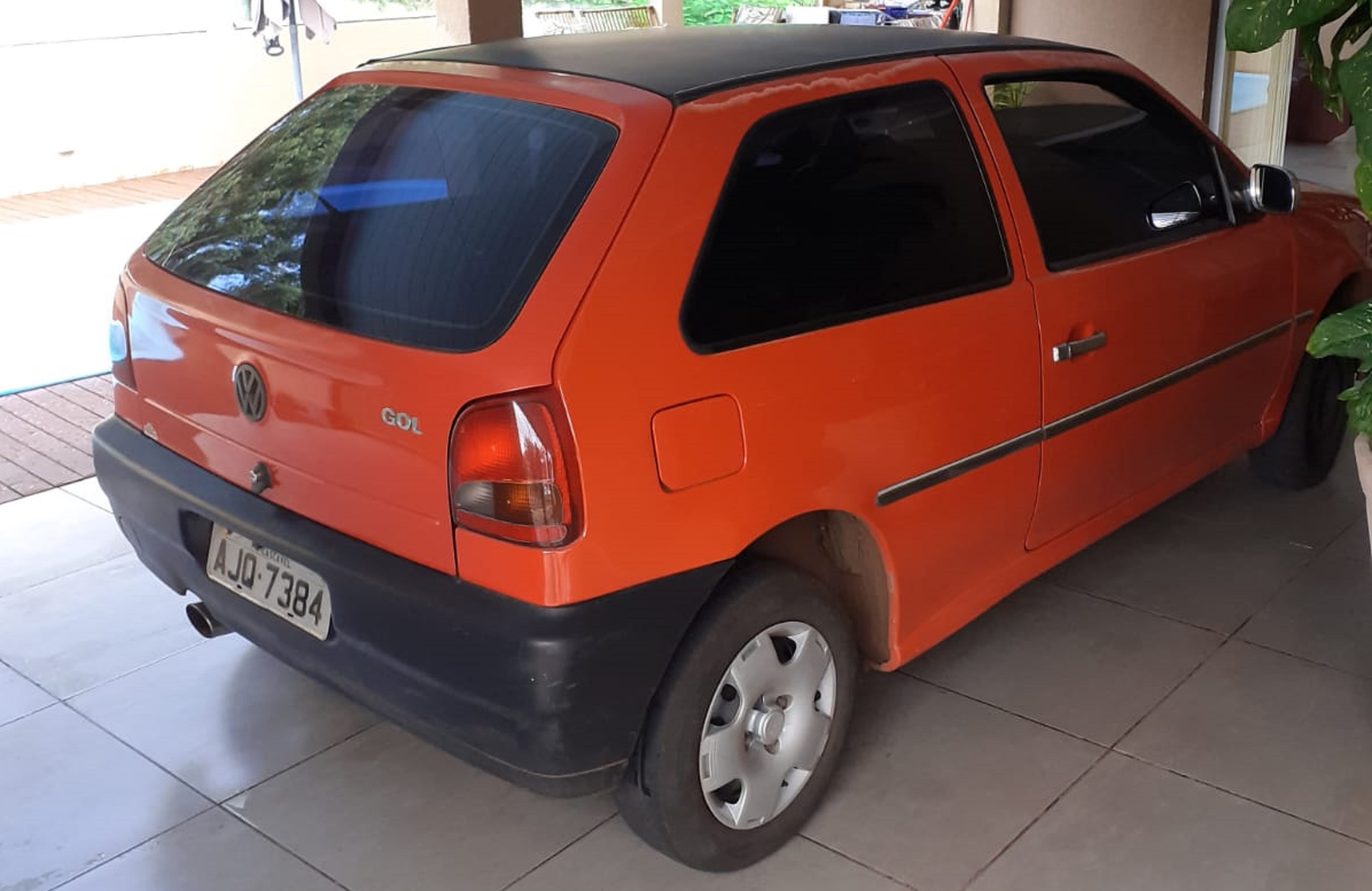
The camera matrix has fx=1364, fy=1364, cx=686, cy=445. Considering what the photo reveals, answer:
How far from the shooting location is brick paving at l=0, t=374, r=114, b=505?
4703 millimetres

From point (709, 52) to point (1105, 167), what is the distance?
1081mm

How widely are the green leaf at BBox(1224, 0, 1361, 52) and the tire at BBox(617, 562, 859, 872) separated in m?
1.46

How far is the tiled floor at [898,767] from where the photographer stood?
2.63 meters

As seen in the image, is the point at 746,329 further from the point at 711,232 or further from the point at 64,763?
the point at 64,763

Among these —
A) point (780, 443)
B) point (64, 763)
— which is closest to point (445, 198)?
point (780, 443)

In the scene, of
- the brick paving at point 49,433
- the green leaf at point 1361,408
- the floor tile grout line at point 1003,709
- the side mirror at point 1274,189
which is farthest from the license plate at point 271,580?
the side mirror at point 1274,189

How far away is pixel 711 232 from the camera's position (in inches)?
91.6

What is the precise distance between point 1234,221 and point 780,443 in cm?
179

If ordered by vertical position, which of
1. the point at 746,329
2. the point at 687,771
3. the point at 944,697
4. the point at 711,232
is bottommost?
the point at 944,697

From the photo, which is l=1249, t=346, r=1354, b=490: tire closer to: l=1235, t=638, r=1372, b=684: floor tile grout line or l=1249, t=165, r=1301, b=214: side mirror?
l=1249, t=165, r=1301, b=214: side mirror

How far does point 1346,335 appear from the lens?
2707 mm

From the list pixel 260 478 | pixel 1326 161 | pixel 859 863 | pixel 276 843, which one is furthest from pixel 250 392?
pixel 1326 161

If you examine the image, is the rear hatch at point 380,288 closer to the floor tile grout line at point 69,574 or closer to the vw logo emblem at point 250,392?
the vw logo emblem at point 250,392

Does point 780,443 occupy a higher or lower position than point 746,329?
lower
